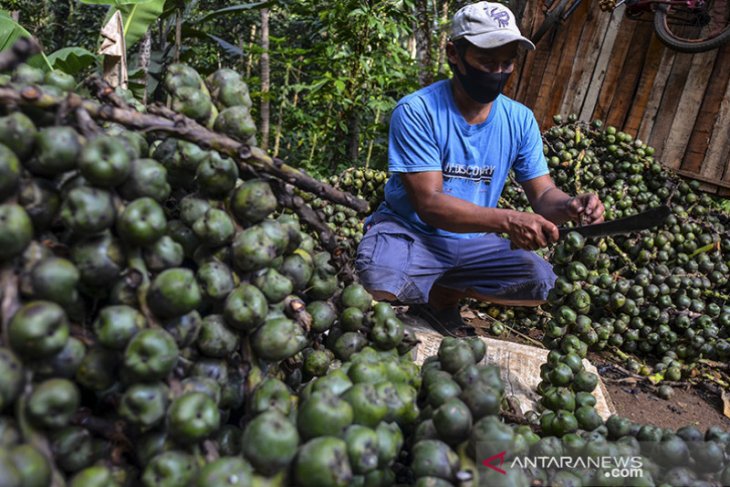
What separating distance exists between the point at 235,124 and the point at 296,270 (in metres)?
0.37

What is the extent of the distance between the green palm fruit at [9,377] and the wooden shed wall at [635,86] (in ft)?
18.1

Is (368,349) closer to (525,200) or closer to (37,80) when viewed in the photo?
(37,80)

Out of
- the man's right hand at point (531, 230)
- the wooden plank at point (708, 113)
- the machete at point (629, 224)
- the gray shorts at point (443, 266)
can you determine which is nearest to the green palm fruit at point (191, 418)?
the machete at point (629, 224)

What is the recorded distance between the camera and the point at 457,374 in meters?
1.42

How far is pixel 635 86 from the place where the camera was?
546 centimetres

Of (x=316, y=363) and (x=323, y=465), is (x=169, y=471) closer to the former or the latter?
(x=323, y=465)

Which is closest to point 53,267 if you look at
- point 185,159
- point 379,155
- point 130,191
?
point 130,191

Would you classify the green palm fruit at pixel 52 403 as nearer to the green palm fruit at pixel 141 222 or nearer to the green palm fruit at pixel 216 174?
the green palm fruit at pixel 141 222

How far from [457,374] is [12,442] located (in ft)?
3.18

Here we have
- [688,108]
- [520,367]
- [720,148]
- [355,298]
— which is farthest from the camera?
[688,108]

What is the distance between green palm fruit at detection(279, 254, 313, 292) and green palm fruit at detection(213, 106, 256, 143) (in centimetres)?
30

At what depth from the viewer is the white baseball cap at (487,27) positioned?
315cm

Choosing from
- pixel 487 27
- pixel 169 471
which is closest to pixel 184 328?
pixel 169 471

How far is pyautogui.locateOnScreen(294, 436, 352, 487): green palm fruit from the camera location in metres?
0.95
